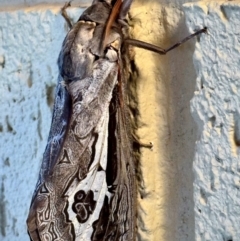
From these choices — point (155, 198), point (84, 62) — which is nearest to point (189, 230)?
point (155, 198)

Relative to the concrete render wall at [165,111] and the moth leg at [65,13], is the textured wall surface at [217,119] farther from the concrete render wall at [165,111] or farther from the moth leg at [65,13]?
the moth leg at [65,13]

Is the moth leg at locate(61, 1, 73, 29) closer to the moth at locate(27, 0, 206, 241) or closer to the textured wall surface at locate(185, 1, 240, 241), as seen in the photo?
the moth at locate(27, 0, 206, 241)

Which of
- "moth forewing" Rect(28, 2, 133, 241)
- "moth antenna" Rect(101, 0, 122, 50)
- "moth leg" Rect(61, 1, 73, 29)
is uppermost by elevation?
"moth leg" Rect(61, 1, 73, 29)

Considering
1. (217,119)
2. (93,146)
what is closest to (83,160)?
(93,146)

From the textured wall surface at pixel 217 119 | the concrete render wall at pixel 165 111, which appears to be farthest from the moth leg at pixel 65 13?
the textured wall surface at pixel 217 119

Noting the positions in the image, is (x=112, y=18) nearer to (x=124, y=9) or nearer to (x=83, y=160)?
(x=124, y=9)

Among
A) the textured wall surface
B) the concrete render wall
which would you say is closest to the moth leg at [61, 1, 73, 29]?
the concrete render wall
